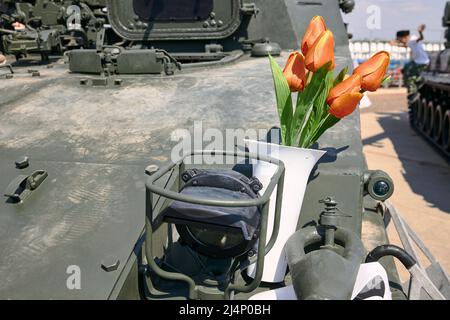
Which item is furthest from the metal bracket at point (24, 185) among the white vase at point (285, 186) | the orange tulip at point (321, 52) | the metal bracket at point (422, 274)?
the metal bracket at point (422, 274)

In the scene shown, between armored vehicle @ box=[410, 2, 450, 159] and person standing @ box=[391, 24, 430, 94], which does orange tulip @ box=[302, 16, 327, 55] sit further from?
person standing @ box=[391, 24, 430, 94]

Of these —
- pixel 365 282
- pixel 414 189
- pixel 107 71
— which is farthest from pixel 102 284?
pixel 414 189

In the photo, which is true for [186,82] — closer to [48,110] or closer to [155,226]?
[48,110]

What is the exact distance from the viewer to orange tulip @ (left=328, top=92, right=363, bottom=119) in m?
1.82

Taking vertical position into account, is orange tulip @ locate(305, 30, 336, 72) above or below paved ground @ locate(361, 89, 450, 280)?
above

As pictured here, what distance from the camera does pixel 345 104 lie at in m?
1.85

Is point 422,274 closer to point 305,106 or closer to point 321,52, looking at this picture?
point 305,106

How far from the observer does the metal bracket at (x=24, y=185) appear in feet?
6.62

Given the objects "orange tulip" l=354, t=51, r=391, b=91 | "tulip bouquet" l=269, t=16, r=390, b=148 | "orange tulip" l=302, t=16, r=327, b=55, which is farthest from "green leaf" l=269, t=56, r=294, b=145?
"orange tulip" l=354, t=51, r=391, b=91

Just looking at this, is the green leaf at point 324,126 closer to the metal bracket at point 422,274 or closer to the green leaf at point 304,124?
the green leaf at point 304,124

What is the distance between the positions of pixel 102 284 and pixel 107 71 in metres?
1.91

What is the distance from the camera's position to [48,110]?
276cm

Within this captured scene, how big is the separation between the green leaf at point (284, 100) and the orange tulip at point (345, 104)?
17 centimetres

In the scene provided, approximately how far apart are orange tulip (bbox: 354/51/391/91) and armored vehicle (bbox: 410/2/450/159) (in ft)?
20.9
